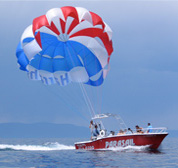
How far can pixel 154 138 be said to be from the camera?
866 inches

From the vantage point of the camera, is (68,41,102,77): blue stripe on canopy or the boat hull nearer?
the boat hull

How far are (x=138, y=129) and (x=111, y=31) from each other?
6645mm

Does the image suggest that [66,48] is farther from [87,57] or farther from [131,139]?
[131,139]

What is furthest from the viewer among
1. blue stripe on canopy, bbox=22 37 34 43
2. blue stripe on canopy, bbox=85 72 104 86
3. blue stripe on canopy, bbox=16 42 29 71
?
blue stripe on canopy, bbox=85 72 104 86

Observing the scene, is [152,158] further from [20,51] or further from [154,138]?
[20,51]

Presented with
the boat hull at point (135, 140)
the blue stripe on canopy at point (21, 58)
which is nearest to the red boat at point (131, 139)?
the boat hull at point (135, 140)

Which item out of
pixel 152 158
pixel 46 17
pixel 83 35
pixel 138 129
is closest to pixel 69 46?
pixel 83 35

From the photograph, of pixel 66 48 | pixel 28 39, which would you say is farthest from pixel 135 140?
pixel 28 39

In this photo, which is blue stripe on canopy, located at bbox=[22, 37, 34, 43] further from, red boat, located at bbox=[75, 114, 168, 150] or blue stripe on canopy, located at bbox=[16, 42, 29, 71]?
red boat, located at bbox=[75, 114, 168, 150]

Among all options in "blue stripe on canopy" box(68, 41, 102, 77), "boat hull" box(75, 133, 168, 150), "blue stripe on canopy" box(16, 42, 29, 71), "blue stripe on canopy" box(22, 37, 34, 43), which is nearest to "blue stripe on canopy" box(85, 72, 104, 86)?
"blue stripe on canopy" box(68, 41, 102, 77)

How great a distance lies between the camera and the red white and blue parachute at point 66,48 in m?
21.3

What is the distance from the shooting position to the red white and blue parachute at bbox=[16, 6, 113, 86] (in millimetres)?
21312

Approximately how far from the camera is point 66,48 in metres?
23.8

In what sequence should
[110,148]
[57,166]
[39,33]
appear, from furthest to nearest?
[110,148], [39,33], [57,166]
